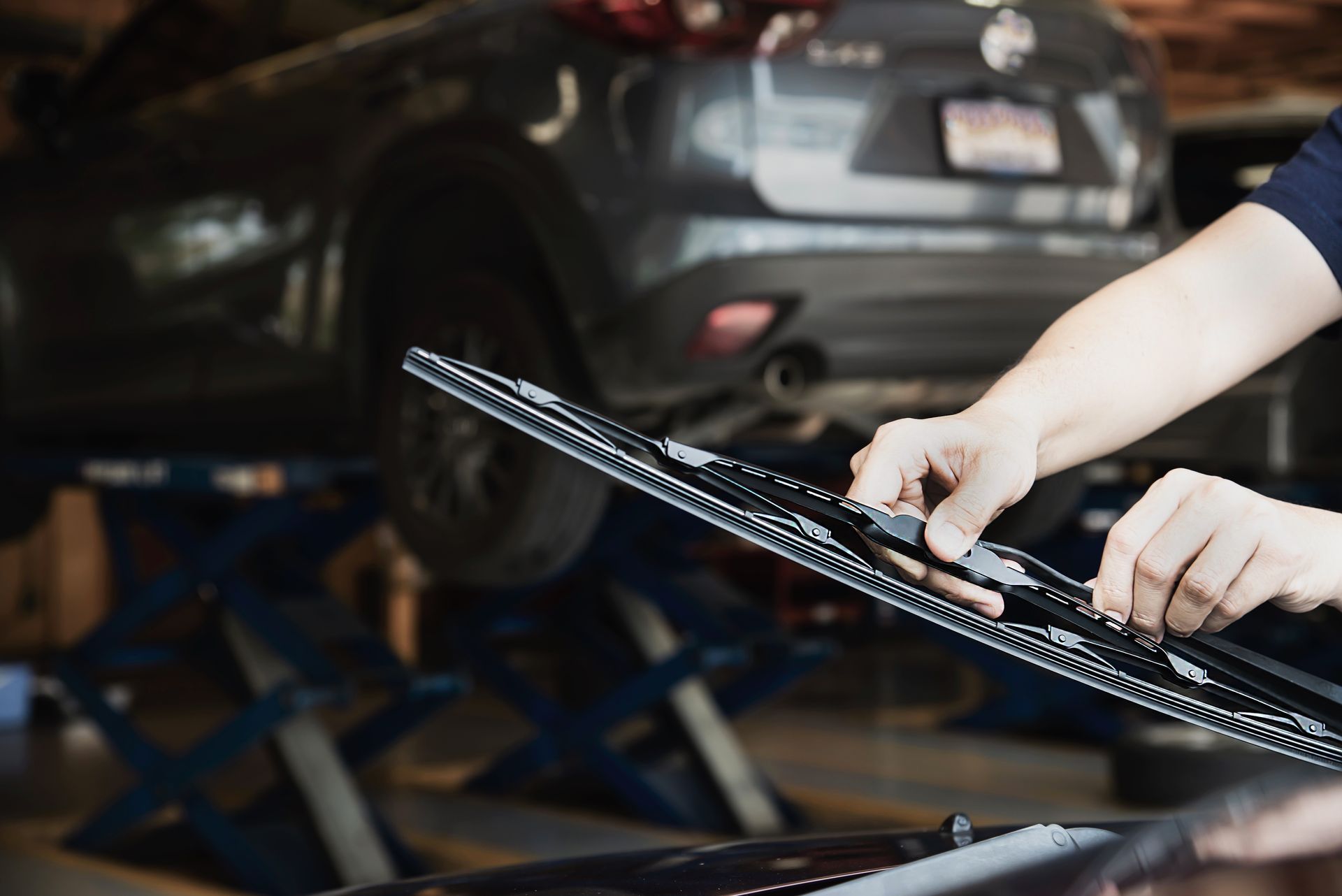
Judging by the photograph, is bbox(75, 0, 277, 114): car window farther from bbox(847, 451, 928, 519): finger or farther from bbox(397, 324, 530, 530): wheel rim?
bbox(847, 451, 928, 519): finger

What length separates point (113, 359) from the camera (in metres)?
3.51

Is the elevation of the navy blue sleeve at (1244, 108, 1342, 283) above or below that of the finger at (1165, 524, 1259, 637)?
above

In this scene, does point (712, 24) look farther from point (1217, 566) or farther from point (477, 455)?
point (1217, 566)

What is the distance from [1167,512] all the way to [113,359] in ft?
10.3

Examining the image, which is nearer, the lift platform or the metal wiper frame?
the metal wiper frame

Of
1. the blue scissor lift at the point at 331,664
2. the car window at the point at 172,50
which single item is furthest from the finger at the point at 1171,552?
the car window at the point at 172,50

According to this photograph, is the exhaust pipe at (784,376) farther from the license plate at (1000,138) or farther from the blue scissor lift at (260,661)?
the blue scissor lift at (260,661)

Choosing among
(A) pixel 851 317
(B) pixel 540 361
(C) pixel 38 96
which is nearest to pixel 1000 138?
(A) pixel 851 317

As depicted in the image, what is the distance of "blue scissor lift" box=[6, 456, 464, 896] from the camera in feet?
11.1

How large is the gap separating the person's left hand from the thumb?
68 mm

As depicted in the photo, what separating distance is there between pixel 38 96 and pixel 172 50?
15.0 inches

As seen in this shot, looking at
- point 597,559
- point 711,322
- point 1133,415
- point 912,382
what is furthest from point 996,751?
point 1133,415

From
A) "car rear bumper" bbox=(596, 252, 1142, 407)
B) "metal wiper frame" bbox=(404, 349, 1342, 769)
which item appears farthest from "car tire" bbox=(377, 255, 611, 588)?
"metal wiper frame" bbox=(404, 349, 1342, 769)

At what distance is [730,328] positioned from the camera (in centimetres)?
237
